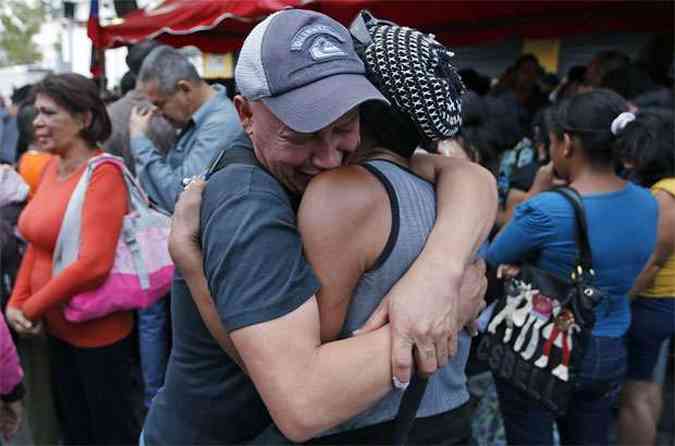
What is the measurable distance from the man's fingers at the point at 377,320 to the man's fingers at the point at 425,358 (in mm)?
76

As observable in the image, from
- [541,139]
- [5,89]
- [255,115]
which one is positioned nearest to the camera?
[255,115]

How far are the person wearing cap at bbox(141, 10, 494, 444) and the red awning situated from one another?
278 cm

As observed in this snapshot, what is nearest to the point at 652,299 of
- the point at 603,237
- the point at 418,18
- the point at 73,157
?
the point at 603,237

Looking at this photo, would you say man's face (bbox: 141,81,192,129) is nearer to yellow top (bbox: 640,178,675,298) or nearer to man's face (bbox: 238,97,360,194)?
man's face (bbox: 238,97,360,194)

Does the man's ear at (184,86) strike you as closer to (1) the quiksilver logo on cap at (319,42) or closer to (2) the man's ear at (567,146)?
(2) the man's ear at (567,146)

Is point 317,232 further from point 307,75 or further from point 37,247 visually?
point 37,247

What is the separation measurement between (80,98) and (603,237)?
231 centimetres

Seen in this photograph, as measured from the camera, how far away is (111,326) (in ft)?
9.78

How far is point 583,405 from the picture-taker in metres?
2.66

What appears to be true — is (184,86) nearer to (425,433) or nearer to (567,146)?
(567,146)

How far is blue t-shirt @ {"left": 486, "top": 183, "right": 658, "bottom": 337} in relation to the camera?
2432 millimetres

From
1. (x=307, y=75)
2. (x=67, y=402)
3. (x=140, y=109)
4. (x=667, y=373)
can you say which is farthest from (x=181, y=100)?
(x=667, y=373)

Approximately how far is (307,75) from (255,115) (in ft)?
0.50

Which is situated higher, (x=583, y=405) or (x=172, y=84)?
(x=172, y=84)
